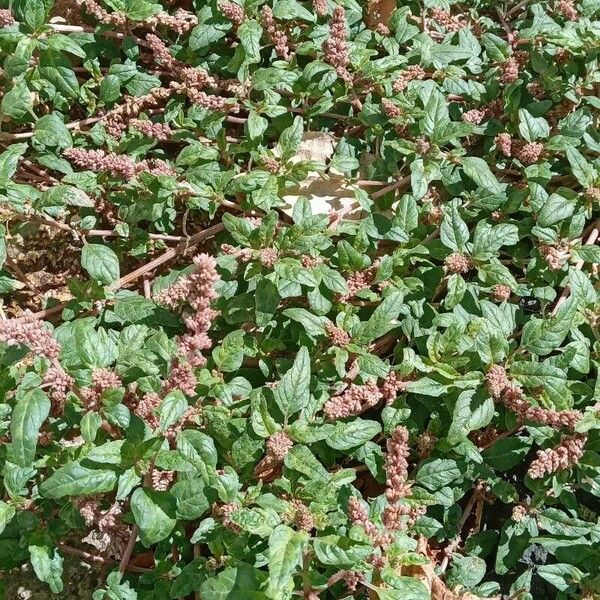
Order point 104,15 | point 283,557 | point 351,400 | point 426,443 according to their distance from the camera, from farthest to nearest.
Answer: point 104,15, point 426,443, point 351,400, point 283,557

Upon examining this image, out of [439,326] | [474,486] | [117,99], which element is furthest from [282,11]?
[474,486]

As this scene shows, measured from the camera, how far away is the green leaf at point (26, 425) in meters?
2.07

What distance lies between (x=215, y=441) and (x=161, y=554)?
39 cm

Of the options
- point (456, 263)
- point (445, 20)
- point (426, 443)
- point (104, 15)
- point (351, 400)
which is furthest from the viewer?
point (445, 20)

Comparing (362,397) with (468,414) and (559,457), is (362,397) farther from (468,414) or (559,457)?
(559,457)

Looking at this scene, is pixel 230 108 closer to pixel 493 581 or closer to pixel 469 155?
pixel 469 155

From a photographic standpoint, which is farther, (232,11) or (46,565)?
(232,11)

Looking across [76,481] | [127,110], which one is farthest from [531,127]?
[76,481]

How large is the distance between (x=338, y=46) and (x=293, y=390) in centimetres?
141

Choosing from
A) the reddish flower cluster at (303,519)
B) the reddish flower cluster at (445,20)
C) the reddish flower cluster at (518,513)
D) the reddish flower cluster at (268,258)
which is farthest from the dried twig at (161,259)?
the reddish flower cluster at (518,513)

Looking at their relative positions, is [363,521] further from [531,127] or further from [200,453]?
[531,127]

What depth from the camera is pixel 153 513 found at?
2.16m

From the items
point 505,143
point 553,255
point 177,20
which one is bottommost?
point 553,255

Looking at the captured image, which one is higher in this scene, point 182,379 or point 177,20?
point 177,20
